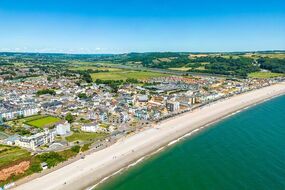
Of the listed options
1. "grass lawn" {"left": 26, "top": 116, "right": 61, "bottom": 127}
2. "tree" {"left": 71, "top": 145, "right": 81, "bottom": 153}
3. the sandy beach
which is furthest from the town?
the sandy beach

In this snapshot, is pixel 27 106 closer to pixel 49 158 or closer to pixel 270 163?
pixel 49 158

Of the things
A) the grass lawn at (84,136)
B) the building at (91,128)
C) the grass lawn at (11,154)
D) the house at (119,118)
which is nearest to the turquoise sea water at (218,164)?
the grass lawn at (84,136)

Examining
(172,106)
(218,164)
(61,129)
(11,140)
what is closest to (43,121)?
(61,129)

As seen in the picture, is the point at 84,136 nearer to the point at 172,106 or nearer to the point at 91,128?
the point at 91,128

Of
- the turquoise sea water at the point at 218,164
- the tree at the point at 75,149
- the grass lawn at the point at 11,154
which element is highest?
the tree at the point at 75,149

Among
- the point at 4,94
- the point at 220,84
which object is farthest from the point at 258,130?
the point at 4,94

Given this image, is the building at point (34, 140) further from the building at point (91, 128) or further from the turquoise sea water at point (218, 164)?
the turquoise sea water at point (218, 164)

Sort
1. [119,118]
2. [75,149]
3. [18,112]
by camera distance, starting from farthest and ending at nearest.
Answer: [18,112], [119,118], [75,149]
